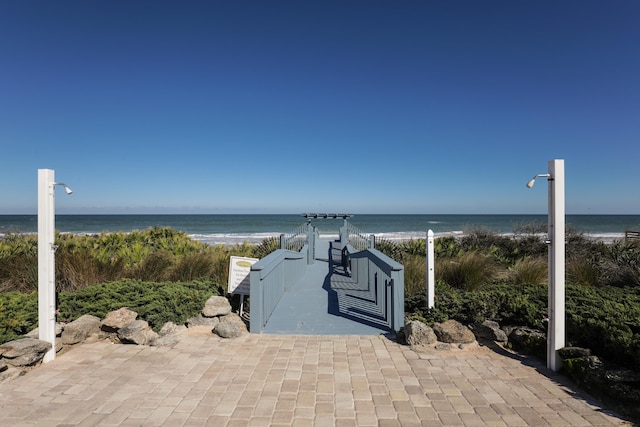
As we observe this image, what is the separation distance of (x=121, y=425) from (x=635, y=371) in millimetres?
4897

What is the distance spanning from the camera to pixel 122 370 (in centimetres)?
444

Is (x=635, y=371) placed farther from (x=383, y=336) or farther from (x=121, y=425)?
(x=121, y=425)

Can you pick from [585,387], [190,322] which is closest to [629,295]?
[585,387]

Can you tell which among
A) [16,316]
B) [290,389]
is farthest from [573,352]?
[16,316]

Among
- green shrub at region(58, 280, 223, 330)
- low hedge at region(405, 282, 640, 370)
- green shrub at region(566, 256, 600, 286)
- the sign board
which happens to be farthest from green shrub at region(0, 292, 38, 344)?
green shrub at region(566, 256, 600, 286)

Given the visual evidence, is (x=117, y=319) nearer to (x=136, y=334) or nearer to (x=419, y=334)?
(x=136, y=334)

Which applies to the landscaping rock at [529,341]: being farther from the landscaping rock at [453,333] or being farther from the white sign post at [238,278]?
the white sign post at [238,278]

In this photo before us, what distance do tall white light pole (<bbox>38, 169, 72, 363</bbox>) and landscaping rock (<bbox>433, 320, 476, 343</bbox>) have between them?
5.11 meters

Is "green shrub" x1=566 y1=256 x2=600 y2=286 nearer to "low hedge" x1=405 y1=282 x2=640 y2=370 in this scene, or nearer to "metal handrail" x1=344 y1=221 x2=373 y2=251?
"low hedge" x1=405 y1=282 x2=640 y2=370

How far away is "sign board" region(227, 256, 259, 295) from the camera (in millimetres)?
6719

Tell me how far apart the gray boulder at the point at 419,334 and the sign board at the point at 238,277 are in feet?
9.47

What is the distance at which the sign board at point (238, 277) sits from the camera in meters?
6.72

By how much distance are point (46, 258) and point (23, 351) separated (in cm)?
109

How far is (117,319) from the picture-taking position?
5.62 metres
